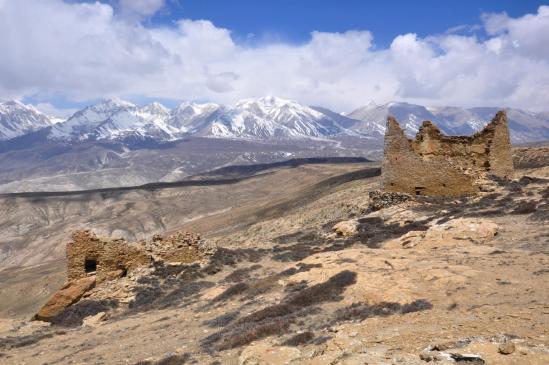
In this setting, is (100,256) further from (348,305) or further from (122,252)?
(348,305)

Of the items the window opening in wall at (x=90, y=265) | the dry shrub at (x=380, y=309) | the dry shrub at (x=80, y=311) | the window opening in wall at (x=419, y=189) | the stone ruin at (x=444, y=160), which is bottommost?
the dry shrub at (x=80, y=311)

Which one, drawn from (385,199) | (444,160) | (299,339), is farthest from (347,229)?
(299,339)

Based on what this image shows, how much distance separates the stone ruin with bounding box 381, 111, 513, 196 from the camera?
107 feet

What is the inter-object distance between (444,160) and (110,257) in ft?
72.4

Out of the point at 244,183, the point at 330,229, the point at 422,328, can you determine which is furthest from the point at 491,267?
the point at 244,183

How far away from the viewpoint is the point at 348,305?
1370 centimetres

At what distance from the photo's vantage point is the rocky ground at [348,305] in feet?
32.4

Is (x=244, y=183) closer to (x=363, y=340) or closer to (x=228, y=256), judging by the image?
(x=228, y=256)

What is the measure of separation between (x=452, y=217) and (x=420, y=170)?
9.39m

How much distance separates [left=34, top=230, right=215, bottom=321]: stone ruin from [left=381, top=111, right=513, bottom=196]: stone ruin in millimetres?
15310

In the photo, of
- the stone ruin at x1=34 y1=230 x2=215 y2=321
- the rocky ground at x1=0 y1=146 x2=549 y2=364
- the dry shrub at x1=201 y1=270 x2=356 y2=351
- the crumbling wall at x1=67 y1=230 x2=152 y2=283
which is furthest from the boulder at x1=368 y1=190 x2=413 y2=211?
the dry shrub at x1=201 y1=270 x2=356 y2=351

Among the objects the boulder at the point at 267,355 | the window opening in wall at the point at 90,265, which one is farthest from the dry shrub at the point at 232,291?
the window opening in wall at the point at 90,265

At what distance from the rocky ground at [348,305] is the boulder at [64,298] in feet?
2.27

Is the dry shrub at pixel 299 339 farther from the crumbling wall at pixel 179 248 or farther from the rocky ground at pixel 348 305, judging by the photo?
the crumbling wall at pixel 179 248
